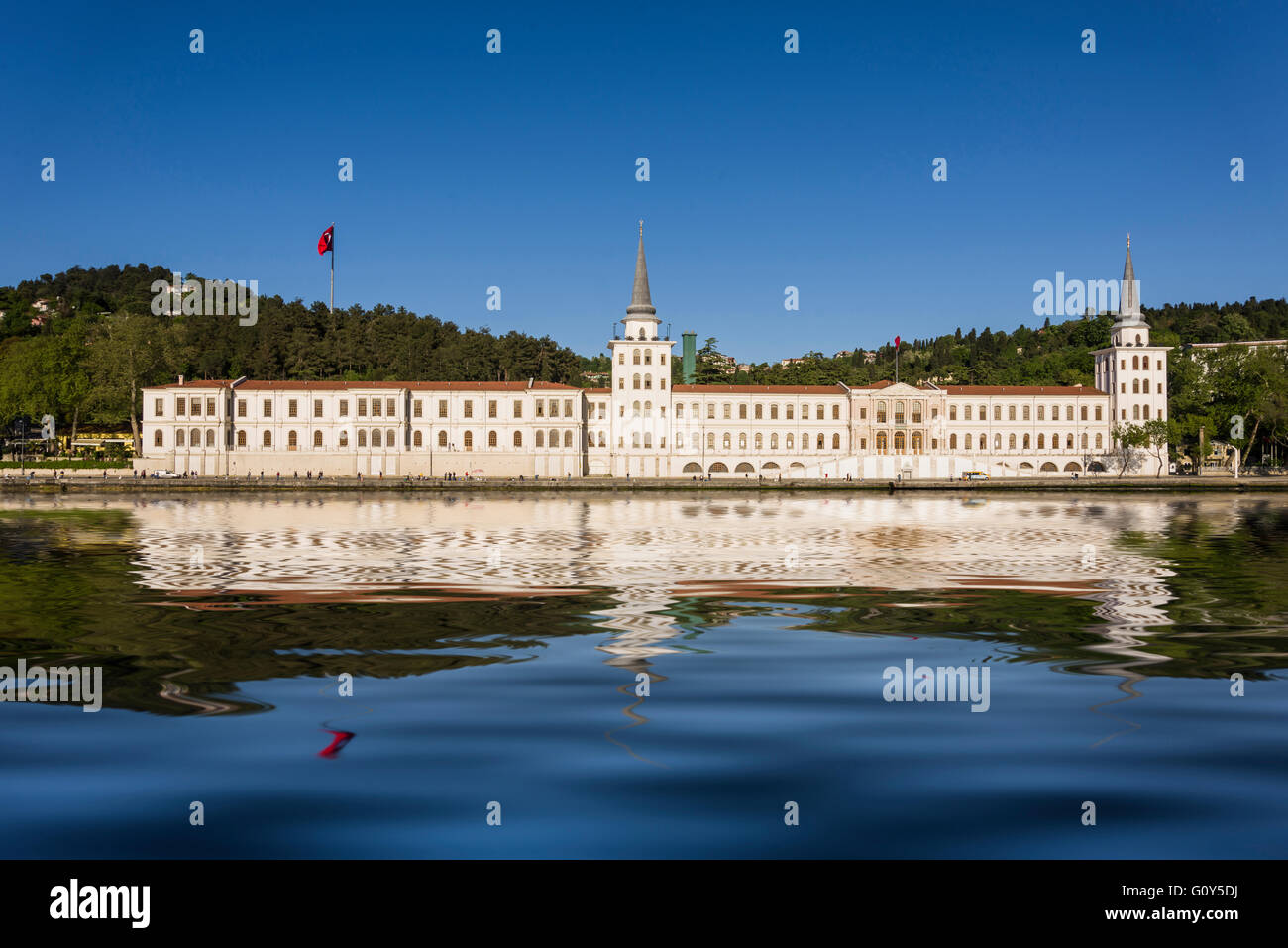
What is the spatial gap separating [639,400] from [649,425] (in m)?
2.63

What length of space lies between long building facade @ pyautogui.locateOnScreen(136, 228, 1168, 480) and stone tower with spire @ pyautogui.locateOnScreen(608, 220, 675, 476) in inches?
5.3

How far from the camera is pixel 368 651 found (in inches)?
537

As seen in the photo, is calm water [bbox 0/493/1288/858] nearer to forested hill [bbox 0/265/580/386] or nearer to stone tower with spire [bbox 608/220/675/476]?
stone tower with spire [bbox 608/220/675/476]

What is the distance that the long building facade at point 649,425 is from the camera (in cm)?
9444

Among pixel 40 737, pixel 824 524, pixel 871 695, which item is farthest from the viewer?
pixel 824 524

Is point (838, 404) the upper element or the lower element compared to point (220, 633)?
upper

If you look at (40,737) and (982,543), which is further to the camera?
(982,543)

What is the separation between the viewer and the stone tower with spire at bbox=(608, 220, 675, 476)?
→ 3937 inches

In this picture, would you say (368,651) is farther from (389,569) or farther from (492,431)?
(492,431)

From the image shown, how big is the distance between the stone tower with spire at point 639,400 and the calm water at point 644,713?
7435 centimetres

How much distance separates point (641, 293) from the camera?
104188 mm

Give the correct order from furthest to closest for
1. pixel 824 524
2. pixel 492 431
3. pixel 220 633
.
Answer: pixel 492 431 < pixel 824 524 < pixel 220 633

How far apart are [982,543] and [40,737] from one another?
28885 mm
